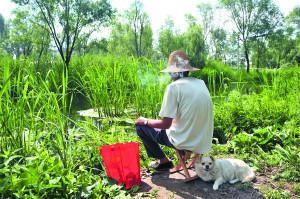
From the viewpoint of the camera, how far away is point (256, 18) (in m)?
34.3

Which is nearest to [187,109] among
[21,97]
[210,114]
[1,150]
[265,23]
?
[210,114]

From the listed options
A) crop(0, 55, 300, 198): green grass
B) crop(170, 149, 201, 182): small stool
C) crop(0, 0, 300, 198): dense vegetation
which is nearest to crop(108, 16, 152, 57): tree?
crop(0, 0, 300, 198): dense vegetation

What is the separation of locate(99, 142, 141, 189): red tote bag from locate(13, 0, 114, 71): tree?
761 inches

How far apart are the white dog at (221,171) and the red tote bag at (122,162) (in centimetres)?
59

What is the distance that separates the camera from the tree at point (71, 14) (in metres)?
21.8

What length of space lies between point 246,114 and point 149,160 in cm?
189

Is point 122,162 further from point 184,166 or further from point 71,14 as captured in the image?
point 71,14

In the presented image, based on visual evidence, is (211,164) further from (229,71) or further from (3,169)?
(229,71)

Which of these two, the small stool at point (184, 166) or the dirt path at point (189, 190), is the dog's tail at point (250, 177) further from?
the small stool at point (184, 166)

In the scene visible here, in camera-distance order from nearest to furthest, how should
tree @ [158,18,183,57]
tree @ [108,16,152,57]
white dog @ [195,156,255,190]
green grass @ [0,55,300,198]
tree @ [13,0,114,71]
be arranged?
green grass @ [0,55,300,198]
white dog @ [195,156,255,190]
tree @ [13,0,114,71]
tree @ [158,18,183,57]
tree @ [108,16,152,57]

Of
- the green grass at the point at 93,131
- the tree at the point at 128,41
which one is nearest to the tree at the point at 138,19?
the tree at the point at 128,41

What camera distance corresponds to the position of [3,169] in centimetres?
232

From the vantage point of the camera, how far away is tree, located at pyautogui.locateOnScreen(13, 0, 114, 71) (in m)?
21.8

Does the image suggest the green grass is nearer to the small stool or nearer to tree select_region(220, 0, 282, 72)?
the small stool
